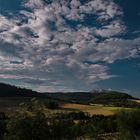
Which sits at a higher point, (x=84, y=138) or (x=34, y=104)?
(x=34, y=104)

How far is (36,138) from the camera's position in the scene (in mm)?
42156

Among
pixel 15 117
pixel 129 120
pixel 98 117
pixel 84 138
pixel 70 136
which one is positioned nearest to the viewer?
pixel 15 117

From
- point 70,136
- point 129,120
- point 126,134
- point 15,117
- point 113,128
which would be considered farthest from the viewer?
point 113,128

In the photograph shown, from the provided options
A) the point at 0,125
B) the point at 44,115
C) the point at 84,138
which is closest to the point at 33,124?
the point at 44,115

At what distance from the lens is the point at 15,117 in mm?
40625

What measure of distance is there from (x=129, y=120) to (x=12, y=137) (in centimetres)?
5286

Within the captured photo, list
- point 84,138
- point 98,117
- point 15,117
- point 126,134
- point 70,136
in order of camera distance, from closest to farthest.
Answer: point 15,117, point 70,136, point 84,138, point 126,134, point 98,117

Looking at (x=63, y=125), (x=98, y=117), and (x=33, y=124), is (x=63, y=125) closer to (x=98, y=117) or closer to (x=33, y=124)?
(x=33, y=124)

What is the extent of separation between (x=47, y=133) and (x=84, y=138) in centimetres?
3222

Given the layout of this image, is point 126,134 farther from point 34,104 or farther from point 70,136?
point 34,104

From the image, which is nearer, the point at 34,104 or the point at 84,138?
the point at 34,104

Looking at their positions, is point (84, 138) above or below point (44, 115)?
below

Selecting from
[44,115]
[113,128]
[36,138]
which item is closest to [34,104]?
[44,115]

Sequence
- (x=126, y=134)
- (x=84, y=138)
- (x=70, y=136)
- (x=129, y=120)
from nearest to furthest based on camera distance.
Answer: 1. (x=70, y=136)
2. (x=84, y=138)
3. (x=126, y=134)
4. (x=129, y=120)
